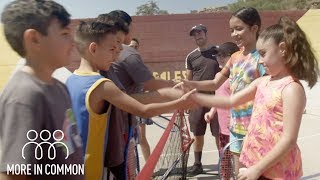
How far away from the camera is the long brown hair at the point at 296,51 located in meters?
2.11

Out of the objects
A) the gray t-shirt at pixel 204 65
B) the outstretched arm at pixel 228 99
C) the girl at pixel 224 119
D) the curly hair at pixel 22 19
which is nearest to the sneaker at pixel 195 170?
the girl at pixel 224 119

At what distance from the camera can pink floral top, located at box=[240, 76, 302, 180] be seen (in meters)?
2.07

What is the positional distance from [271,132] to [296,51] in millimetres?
413

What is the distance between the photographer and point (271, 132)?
209cm

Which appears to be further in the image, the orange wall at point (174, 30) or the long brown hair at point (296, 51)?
the orange wall at point (174, 30)

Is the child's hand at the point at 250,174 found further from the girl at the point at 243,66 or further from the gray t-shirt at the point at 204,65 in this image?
the gray t-shirt at the point at 204,65

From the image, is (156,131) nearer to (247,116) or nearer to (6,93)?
(247,116)

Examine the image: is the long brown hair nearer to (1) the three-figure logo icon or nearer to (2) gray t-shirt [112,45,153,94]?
(1) the three-figure logo icon

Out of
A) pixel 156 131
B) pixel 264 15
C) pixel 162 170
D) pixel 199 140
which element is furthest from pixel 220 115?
pixel 264 15

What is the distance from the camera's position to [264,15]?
60.5 ft

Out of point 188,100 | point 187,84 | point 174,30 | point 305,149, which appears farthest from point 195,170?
point 174,30

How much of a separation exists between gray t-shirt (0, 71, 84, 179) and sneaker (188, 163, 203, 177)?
3.81m

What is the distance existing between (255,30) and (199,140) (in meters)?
2.75

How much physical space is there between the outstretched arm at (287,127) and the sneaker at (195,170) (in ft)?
10.9
